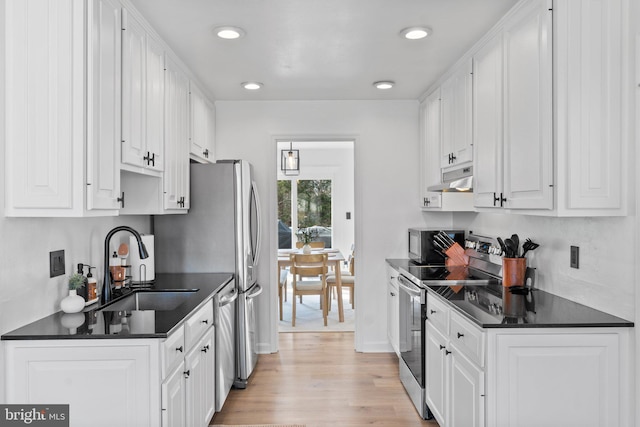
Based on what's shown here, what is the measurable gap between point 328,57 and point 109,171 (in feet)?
5.61

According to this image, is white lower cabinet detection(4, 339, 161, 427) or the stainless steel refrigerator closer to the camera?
white lower cabinet detection(4, 339, 161, 427)

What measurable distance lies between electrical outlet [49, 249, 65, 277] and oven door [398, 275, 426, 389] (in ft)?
6.89

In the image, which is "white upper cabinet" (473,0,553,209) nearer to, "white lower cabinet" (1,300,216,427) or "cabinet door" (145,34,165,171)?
"white lower cabinet" (1,300,216,427)

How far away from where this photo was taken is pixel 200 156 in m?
3.68

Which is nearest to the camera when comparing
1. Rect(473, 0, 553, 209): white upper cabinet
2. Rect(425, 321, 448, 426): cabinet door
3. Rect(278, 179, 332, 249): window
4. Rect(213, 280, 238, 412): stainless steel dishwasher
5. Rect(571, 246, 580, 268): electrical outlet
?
Rect(473, 0, 553, 209): white upper cabinet

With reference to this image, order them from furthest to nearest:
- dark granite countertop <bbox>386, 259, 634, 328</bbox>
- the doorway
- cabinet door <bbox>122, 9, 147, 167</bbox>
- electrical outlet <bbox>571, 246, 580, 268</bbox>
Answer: the doorway < electrical outlet <bbox>571, 246, 580, 268</bbox> < cabinet door <bbox>122, 9, 147, 167</bbox> < dark granite countertop <bbox>386, 259, 634, 328</bbox>

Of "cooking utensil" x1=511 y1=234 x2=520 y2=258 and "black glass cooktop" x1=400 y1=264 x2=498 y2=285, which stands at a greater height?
"cooking utensil" x1=511 y1=234 x2=520 y2=258

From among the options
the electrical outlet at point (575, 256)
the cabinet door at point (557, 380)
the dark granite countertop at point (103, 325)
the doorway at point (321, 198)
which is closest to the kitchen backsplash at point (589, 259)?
the electrical outlet at point (575, 256)

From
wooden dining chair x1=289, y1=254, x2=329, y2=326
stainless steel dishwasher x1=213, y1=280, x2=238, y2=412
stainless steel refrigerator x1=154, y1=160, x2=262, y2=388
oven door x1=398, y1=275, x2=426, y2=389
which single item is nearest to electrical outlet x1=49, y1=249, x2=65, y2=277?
stainless steel dishwasher x1=213, y1=280, x2=238, y2=412

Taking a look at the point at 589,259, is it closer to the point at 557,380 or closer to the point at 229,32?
the point at 557,380

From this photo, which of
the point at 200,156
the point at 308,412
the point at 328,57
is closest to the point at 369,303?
the point at 308,412

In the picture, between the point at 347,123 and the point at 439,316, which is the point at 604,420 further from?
the point at 347,123

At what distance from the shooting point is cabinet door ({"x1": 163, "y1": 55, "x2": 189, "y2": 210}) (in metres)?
2.84

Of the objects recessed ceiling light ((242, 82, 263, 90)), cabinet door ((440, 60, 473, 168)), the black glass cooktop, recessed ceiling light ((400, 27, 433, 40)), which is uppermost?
recessed ceiling light ((242, 82, 263, 90))
